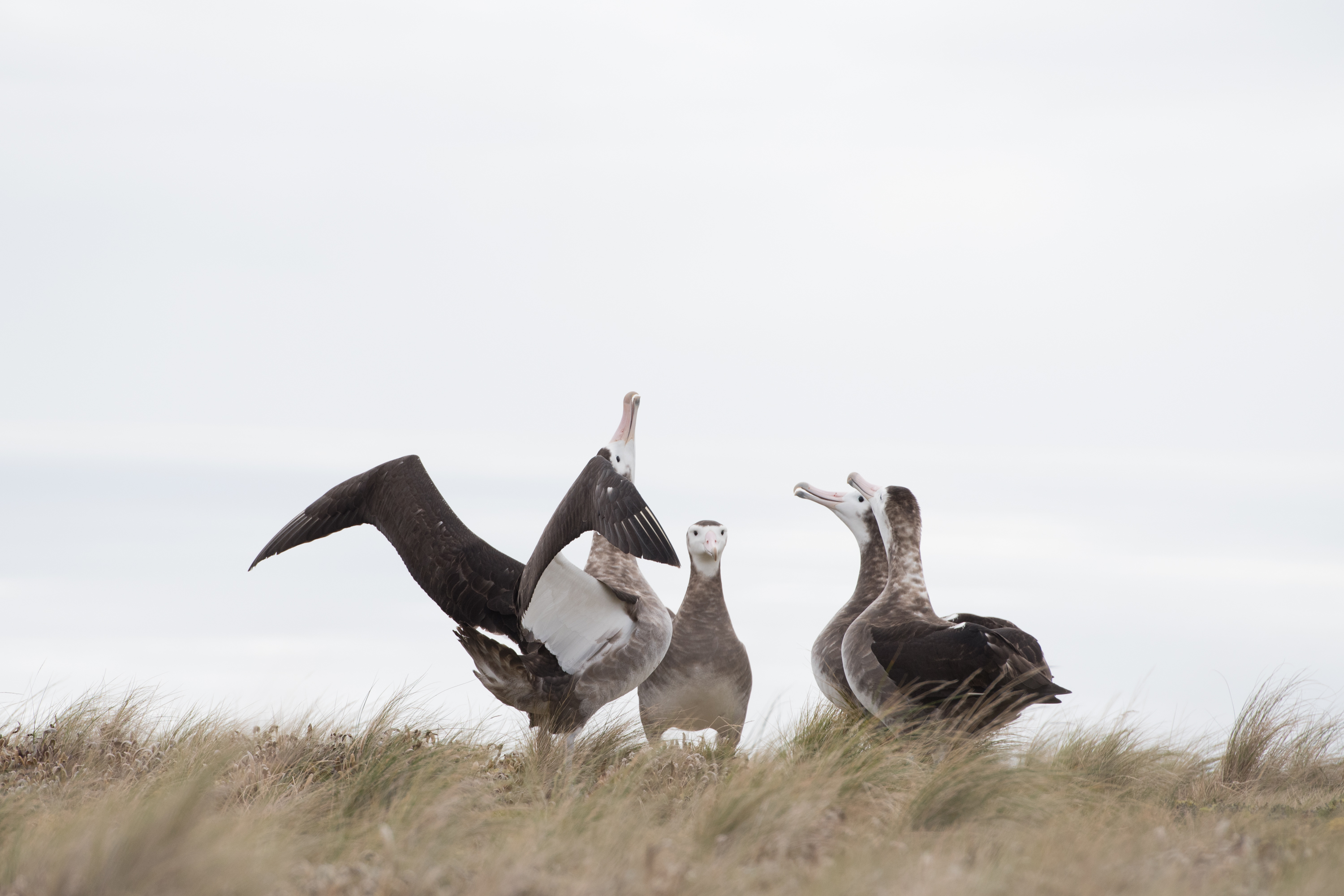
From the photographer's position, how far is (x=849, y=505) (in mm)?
9625

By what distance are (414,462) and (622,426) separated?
1.61 m

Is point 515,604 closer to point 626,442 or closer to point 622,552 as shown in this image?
point 622,552

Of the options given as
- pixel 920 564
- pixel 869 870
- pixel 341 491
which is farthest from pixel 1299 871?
pixel 341 491

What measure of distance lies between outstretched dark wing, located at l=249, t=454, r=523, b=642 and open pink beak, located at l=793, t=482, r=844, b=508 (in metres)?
2.70

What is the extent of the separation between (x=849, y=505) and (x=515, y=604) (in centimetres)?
291

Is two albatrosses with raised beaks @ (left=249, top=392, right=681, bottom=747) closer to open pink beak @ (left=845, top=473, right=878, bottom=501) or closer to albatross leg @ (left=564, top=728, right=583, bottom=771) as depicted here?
albatross leg @ (left=564, top=728, right=583, bottom=771)

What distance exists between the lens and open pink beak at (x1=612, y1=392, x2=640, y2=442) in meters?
9.26

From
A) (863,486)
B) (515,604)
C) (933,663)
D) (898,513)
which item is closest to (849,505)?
(863,486)

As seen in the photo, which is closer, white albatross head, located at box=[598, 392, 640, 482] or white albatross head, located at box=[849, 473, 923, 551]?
white albatross head, located at box=[849, 473, 923, 551]

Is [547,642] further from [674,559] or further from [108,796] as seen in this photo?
[108,796]

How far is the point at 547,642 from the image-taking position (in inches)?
329

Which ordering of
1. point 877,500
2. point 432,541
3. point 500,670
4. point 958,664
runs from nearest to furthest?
point 958,664 < point 432,541 < point 500,670 < point 877,500

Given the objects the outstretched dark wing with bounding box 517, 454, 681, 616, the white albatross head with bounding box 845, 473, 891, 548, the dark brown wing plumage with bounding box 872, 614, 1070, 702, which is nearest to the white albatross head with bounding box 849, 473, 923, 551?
the white albatross head with bounding box 845, 473, 891, 548

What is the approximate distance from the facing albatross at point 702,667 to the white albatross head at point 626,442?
0.78 m
